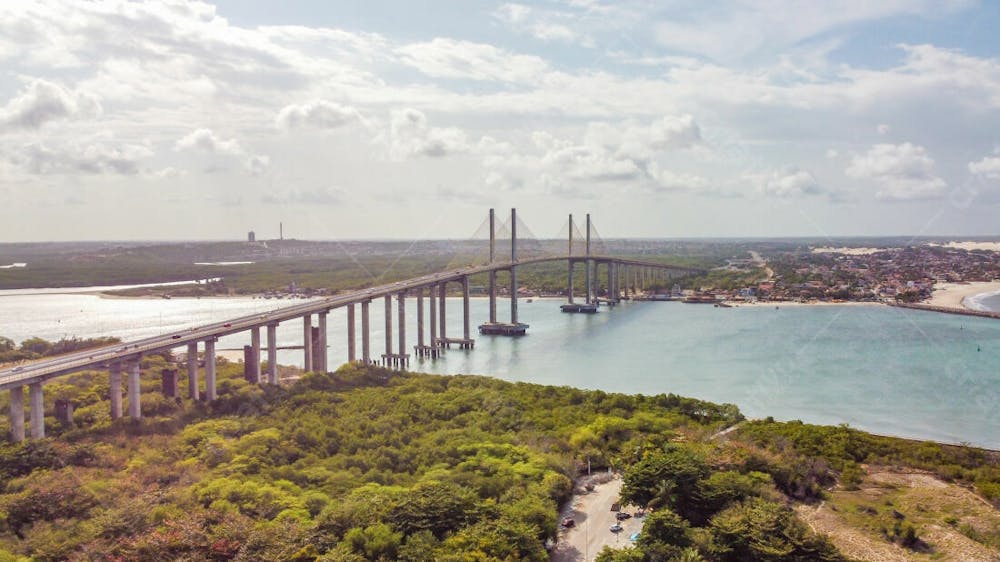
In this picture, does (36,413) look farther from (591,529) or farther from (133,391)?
(591,529)

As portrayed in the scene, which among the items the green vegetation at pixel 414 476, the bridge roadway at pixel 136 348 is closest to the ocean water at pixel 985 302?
the green vegetation at pixel 414 476

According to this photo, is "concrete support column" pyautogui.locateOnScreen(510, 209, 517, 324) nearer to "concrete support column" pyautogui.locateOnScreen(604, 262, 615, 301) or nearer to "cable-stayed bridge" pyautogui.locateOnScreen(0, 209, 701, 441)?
"cable-stayed bridge" pyautogui.locateOnScreen(0, 209, 701, 441)

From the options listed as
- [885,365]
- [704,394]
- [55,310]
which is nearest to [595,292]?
[885,365]

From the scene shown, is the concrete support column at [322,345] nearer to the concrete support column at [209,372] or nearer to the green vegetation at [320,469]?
the green vegetation at [320,469]

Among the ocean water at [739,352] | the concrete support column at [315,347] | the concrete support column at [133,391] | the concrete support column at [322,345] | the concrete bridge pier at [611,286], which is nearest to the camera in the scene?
the concrete support column at [133,391]

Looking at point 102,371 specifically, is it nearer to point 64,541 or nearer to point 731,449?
point 64,541

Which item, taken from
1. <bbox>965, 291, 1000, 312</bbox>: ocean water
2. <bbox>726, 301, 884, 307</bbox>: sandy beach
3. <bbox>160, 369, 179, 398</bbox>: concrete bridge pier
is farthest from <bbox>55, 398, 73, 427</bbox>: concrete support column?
<bbox>965, 291, 1000, 312</bbox>: ocean water

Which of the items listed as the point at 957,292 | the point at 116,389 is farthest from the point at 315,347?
the point at 957,292
